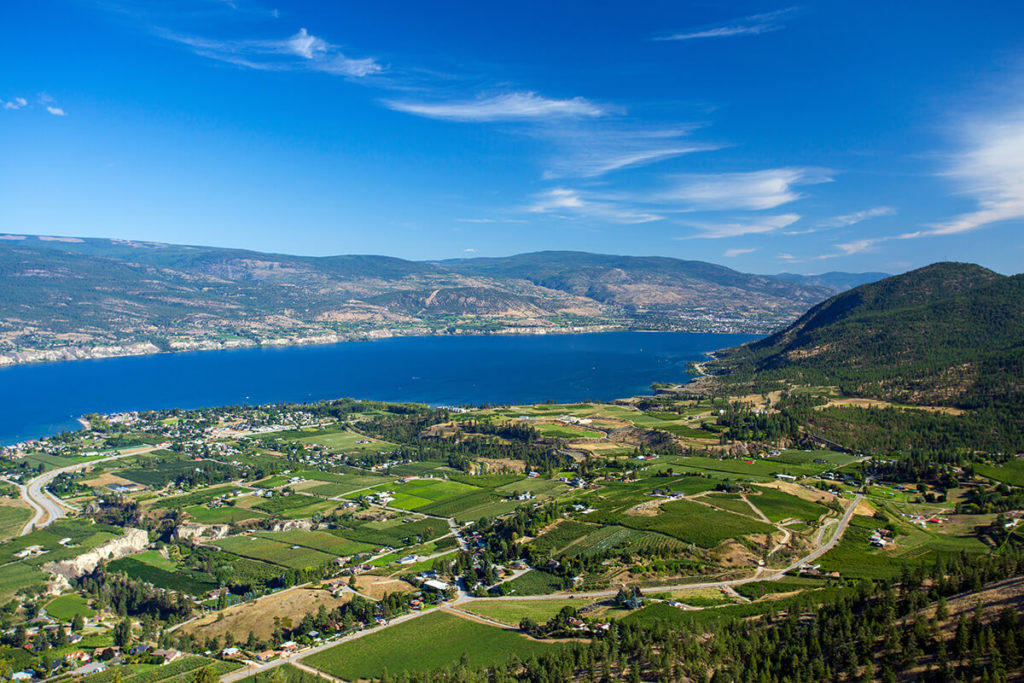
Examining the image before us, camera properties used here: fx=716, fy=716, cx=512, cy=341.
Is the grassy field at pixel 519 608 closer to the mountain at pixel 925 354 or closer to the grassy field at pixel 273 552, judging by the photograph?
the grassy field at pixel 273 552

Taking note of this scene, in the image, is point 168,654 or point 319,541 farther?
point 319,541

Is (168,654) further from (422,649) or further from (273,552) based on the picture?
(273,552)

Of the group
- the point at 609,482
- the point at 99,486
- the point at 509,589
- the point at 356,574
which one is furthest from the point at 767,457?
the point at 99,486

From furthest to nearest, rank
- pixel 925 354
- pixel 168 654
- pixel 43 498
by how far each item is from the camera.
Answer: pixel 925 354
pixel 43 498
pixel 168 654

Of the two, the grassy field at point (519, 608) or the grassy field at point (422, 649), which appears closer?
the grassy field at point (422, 649)

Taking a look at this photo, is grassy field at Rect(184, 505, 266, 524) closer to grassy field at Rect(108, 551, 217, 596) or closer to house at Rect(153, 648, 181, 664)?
grassy field at Rect(108, 551, 217, 596)

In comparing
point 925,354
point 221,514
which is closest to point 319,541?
point 221,514

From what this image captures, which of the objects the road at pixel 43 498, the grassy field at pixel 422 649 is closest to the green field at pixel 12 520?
the road at pixel 43 498
